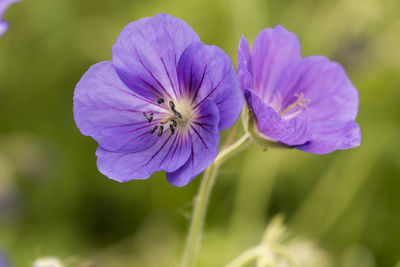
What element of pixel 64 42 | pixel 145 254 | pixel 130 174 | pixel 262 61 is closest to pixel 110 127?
pixel 130 174

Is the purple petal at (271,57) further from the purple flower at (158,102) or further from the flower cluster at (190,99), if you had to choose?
the purple flower at (158,102)

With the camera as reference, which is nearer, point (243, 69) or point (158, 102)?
point (243, 69)

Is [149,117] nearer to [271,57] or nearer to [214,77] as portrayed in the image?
[214,77]

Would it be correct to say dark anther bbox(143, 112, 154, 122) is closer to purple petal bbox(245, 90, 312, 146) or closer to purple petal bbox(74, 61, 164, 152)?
purple petal bbox(74, 61, 164, 152)

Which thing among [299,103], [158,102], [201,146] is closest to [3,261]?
[158,102]

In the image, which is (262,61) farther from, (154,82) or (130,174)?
(130,174)
